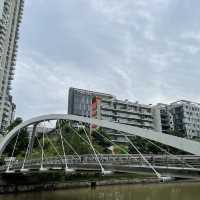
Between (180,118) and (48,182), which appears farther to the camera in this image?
(180,118)

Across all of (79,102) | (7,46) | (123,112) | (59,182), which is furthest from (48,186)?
(79,102)

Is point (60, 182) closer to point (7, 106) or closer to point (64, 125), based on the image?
point (64, 125)

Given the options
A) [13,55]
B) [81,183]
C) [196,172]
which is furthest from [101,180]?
[13,55]

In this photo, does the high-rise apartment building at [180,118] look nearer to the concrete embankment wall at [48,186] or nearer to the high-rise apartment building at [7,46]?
the high-rise apartment building at [7,46]

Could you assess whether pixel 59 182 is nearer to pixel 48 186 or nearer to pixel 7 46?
pixel 48 186

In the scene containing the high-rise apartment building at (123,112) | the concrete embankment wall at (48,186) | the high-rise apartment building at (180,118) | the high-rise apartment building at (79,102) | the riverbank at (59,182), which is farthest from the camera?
the high-rise apartment building at (79,102)

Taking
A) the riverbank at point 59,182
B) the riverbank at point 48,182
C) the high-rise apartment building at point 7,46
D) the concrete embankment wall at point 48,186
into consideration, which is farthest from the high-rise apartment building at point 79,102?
the concrete embankment wall at point 48,186

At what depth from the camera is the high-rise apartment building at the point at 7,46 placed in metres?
76.3

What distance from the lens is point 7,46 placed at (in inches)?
3167

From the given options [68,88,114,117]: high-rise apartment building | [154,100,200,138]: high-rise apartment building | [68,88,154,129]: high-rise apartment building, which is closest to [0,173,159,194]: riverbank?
[68,88,154,129]: high-rise apartment building

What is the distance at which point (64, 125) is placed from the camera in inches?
2544

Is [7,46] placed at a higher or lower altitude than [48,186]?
higher

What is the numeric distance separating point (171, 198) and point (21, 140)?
37.6 meters

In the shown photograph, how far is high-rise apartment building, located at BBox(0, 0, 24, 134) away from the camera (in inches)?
3004
